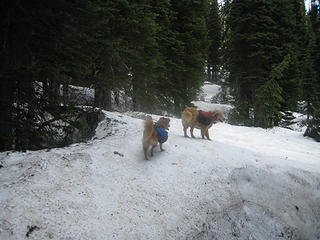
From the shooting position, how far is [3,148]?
5.68m

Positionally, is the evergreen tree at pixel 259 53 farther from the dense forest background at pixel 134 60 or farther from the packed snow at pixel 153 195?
the packed snow at pixel 153 195

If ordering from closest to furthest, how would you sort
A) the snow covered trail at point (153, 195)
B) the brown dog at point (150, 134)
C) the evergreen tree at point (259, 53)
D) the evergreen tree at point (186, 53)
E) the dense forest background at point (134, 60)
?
the snow covered trail at point (153, 195), the dense forest background at point (134, 60), the brown dog at point (150, 134), the evergreen tree at point (259, 53), the evergreen tree at point (186, 53)

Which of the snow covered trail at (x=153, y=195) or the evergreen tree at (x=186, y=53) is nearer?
the snow covered trail at (x=153, y=195)

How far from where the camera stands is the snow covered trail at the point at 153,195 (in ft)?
12.0

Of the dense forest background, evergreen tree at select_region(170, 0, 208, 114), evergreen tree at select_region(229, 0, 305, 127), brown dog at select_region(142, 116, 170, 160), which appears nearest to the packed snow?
brown dog at select_region(142, 116, 170, 160)

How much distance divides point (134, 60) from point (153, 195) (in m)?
8.67

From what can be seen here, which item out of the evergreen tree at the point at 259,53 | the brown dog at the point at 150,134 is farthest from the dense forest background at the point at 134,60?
the brown dog at the point at 150,134

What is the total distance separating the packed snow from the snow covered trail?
0.06 feet

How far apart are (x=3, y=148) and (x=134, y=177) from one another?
3578 mm

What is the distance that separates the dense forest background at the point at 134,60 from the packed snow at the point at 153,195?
3.30ft

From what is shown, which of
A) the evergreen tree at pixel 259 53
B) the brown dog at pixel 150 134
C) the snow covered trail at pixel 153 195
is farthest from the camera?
the evergreen tree at pixel 259 53

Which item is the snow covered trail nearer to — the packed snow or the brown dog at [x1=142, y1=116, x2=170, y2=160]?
the packed snow

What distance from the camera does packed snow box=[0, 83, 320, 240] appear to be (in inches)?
144

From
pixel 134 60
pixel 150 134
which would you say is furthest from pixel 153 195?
pixel 134 60
